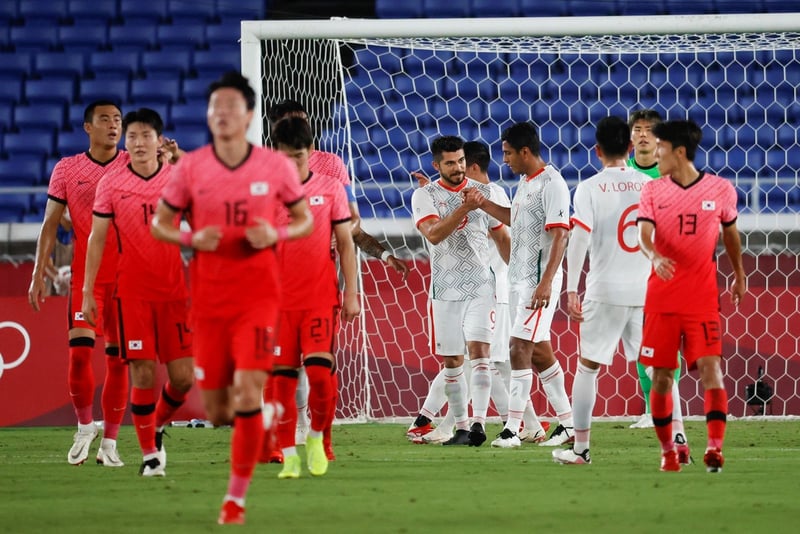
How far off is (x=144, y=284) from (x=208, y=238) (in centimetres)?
182

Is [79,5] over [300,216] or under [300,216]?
over

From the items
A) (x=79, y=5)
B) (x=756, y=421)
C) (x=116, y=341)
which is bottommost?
(x=756, y=421)

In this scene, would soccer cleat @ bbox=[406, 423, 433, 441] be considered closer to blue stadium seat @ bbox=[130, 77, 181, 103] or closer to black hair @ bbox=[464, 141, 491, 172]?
black hair @ bbox=[464, 141, 491, 172]

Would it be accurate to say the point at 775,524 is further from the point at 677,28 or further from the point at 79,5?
the point at 79,5

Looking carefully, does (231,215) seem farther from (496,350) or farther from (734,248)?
(496,350)

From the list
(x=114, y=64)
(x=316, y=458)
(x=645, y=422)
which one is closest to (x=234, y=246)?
(x=316, y=458)

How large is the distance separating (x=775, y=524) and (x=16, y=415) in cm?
747

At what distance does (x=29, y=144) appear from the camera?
1574cm

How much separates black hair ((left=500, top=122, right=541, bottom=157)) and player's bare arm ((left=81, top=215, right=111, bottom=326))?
9.65ft

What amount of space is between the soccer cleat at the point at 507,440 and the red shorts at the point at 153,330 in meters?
2.65

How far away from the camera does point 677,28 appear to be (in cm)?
935

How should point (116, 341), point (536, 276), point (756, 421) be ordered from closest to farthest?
point (116, 341) → point (536, 276) → point (756, 421)

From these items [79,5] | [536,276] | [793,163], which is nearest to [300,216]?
[536,276]

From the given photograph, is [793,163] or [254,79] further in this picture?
[793,163]
